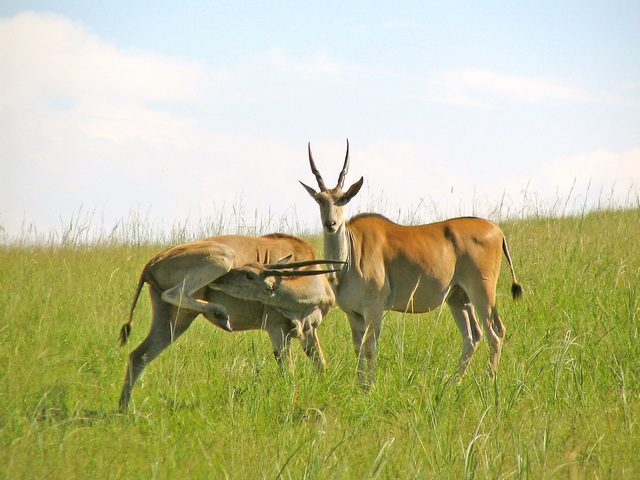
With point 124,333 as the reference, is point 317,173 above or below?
above

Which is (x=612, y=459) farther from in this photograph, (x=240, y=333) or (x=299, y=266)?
(x=240, y=333)

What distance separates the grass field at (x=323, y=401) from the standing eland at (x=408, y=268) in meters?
0.26

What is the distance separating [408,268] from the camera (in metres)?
8.39

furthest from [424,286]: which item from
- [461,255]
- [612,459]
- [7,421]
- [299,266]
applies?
[7,421]

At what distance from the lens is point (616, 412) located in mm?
5816

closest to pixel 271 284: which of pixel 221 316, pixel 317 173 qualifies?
pixel 221 316

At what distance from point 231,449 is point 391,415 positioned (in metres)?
1.59

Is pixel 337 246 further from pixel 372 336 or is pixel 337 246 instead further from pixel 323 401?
pixel 323 401

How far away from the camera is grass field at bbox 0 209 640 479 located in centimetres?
470

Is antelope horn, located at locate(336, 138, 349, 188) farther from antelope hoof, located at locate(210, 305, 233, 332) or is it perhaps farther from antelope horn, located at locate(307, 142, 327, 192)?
antelope hoof, located at locate(210, 305, 233, 332)

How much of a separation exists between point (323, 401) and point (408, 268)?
2.45m

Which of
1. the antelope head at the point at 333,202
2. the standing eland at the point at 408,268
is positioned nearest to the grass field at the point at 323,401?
the standing eland at the point at 408,268

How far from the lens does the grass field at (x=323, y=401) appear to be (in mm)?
4695

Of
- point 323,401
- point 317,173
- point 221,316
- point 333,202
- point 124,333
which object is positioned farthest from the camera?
point 317,173
